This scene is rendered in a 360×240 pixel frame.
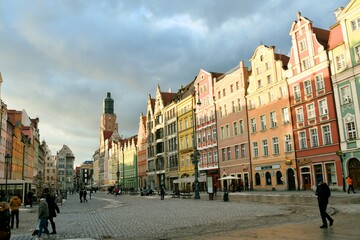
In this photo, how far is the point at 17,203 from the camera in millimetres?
17297

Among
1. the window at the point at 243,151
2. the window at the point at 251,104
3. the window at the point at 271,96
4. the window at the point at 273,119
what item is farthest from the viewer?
the window at the point at 243,151

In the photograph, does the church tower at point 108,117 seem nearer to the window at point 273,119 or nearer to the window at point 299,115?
the window at point 273,119

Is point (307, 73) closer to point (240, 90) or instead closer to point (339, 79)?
point (339, 79)

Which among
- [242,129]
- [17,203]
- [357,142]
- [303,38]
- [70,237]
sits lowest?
[70,237]

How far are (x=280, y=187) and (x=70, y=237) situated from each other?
119ft

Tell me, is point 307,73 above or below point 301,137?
above

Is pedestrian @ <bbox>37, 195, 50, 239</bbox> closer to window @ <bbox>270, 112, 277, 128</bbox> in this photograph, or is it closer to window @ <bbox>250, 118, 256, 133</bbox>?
window @ <bbox>270, 112, 277, 128</bbox>

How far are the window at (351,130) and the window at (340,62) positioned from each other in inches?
238

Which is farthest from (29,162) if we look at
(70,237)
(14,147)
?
(70,237)

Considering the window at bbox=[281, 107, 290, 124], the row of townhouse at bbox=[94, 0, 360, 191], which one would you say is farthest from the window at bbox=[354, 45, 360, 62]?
the window at bbox=[281, 107, 290, 124]

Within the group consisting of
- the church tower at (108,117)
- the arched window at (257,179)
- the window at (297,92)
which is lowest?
the arched window at (257,179)

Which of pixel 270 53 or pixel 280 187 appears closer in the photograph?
pixel 280 187

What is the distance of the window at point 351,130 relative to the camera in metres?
35.6

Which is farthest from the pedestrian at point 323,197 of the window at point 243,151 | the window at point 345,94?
the window at point 243,151
